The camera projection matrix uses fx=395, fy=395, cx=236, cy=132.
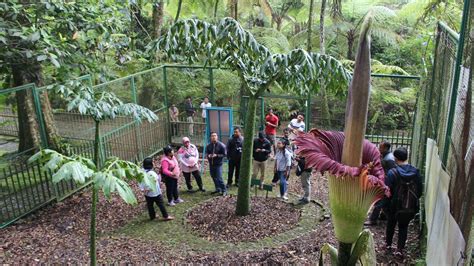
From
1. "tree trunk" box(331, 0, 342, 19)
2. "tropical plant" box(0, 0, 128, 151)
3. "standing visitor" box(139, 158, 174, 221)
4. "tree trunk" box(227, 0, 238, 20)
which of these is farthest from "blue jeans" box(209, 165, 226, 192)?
"tree trunk" box(331, 0, 342, 19)

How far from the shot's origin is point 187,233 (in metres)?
7.29

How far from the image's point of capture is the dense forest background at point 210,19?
7254 millimetres

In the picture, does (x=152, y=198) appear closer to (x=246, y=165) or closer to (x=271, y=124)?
(x=246, y=165)

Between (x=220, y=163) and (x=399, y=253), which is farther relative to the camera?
(x=220, y=163)

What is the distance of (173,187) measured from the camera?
334 inches

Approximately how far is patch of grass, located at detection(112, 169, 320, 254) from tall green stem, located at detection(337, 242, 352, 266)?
16.3 feet

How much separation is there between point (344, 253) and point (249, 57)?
5.80 metres

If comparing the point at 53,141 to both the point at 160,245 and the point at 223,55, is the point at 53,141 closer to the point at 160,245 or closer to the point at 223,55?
the point at 160,245

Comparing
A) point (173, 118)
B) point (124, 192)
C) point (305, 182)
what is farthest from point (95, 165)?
point (173, 118)

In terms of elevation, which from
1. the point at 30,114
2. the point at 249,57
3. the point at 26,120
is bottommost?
the point at 26,120

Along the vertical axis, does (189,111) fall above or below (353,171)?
below

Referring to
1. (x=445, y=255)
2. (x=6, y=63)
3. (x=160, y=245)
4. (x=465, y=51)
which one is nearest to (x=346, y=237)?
(x=445, y=255)

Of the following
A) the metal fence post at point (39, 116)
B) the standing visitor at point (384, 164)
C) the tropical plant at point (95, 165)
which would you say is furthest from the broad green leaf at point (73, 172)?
the metal fence post at point (39, 116)

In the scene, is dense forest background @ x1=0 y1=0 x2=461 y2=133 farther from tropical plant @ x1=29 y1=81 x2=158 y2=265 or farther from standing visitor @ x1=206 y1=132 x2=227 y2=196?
standing visitor @ x1=206 y1=132 x2=227 y2=196
